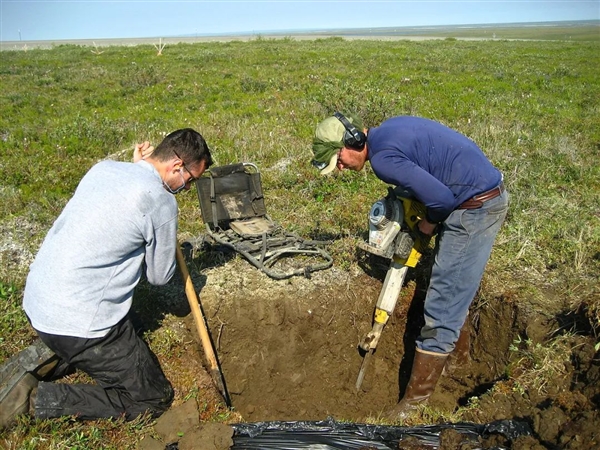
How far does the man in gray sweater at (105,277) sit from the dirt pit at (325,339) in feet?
3.45

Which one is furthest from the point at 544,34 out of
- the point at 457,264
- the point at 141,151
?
the point at 141,151

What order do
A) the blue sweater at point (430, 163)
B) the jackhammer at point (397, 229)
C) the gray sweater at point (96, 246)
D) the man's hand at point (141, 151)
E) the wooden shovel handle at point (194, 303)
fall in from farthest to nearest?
the jackhammer at point (397, 229)
the wooden shovel handle at point (194, 303)
the man's hand at point (141, 151)
the blue sweater at point (430, 163)
the gray sweater at point (96, 246)

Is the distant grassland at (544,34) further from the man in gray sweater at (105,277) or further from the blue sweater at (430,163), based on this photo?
the man in gray sweater at (105,277)

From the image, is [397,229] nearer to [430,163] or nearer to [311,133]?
[430,163]

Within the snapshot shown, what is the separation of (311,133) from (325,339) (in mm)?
5075

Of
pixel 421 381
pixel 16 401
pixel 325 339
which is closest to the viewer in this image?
pixel 16 401

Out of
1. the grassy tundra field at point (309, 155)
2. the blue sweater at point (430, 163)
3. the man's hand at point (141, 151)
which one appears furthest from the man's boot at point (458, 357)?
the man's hand at point (141, 151)

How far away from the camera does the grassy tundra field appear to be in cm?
388

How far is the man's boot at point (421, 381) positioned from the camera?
3824 mm

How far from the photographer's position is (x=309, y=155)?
778cm

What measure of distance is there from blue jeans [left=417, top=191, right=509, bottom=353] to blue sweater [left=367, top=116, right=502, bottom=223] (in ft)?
0.44

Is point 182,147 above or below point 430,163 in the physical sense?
above

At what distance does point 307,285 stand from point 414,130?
192cm

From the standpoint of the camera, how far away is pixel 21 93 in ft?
46.5
